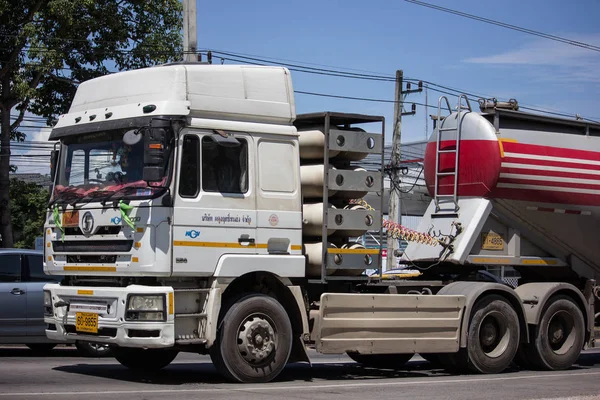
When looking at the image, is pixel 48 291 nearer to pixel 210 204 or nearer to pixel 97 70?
pixel 210 204

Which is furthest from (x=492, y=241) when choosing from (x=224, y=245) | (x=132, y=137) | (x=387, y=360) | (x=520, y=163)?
(x=132, y=137)

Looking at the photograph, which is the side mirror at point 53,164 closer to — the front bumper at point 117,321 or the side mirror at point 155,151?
the front bumper at point 117,321

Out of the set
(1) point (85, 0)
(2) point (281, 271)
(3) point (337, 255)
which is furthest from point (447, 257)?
(1) point (85, 0)

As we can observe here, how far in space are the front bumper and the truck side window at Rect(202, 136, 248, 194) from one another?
1.40m

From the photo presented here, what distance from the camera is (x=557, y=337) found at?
1424cm

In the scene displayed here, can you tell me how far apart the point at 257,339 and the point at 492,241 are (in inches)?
188

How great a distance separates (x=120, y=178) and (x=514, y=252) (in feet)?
21.8

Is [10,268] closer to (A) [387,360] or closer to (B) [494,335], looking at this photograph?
(A) [387,360]

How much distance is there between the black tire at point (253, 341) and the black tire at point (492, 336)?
3.18 meters

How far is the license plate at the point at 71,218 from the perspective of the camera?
10.8m

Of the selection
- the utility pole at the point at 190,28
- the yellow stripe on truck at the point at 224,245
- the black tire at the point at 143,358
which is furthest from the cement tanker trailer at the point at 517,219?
the utility pole at the point at 190,28

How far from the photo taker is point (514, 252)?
1425 centimetres

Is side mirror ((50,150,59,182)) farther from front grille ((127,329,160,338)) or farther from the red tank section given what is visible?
the red tank section

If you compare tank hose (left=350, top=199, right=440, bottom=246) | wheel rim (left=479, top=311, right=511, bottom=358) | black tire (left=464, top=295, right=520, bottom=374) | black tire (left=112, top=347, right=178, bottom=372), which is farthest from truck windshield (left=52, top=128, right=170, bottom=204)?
wheel rim (left=479, top=311, right=511, bottom=358)
